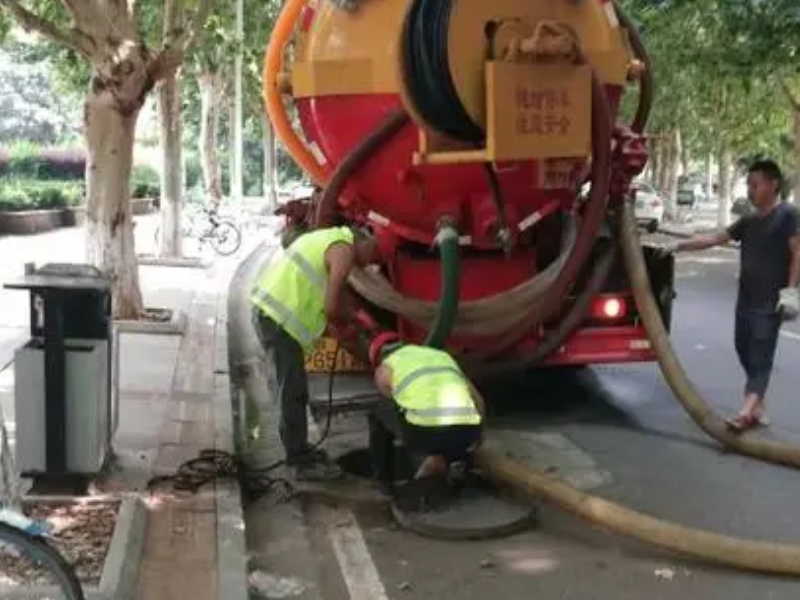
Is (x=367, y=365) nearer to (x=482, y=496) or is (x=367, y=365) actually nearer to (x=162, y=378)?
(x=482, y=496)

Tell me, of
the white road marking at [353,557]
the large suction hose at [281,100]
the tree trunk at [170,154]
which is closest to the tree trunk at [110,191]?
the large suction hose at [281,100]

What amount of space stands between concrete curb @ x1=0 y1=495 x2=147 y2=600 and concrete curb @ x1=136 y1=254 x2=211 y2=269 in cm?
1411

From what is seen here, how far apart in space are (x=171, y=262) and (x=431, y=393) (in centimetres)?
1477

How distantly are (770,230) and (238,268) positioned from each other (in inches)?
555

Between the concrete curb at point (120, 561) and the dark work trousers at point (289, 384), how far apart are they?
3.52 ft

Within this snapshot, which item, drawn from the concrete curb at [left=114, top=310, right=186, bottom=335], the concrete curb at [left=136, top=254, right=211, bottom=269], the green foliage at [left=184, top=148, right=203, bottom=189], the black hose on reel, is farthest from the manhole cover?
the green foliage at [left=184, top=148, right=203, bottom=189]

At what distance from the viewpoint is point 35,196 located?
29.3 metres

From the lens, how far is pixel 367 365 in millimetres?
7480

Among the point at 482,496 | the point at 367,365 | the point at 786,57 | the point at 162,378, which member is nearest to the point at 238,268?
the point at 786,57

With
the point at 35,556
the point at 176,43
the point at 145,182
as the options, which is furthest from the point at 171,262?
the point at 145,182

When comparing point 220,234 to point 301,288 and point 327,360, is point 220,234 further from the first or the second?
point 301,288

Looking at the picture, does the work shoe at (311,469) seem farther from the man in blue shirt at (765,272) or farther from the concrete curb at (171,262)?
the concrete curb at (171,262)

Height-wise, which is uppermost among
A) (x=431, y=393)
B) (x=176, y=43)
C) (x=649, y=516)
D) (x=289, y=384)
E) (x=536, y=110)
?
(x=176, y=43)

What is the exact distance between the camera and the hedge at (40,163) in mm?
39719
